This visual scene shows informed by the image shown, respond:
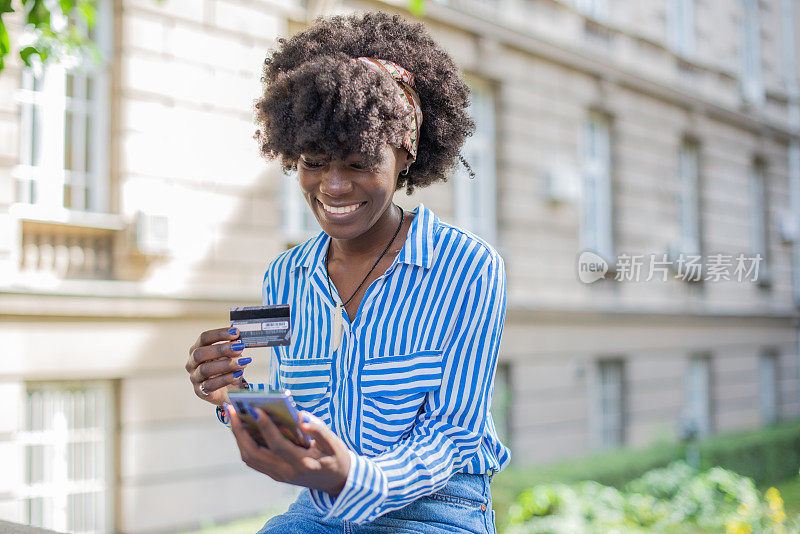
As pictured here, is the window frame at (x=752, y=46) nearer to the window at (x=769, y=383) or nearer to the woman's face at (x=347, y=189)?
the window at (x=769, y=383)

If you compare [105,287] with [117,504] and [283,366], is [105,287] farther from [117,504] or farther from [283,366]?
[283,366]

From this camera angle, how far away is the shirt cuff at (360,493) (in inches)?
66.1

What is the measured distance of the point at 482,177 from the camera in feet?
36.6

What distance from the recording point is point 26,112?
690 cm

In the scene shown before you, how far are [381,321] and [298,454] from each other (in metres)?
0.50

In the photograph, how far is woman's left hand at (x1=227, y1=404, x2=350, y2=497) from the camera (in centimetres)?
159

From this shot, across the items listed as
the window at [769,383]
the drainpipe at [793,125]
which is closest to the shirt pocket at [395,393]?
the window at [769,383]

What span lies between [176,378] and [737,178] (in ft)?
40.3

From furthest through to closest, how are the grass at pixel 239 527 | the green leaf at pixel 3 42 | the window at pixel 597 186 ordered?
the window at pixel 597 186, the grass at pixel 239 527, the green leaf at pixel 3 42

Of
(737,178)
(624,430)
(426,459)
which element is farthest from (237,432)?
(737,178)

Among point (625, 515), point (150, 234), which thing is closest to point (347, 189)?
point (150, 234)

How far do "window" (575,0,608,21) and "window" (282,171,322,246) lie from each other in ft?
19.9

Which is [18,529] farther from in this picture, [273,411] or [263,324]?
[273,411]

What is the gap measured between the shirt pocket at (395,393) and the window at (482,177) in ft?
29.7
